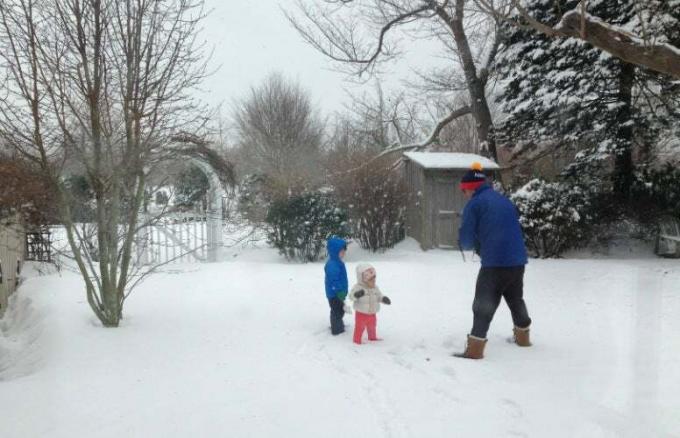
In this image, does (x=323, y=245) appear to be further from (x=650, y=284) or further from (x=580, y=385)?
(x=580, y=385)

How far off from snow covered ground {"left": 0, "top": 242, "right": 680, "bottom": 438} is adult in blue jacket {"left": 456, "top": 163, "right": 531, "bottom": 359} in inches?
13.0

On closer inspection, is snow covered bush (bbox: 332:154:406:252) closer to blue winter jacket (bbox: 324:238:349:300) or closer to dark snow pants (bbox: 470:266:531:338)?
blue winter jacket (bbox: 324:238:349:300)

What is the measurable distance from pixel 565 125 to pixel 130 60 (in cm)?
995

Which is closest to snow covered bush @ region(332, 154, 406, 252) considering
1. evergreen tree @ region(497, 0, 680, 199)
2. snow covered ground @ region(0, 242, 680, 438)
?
evergreen tree @ region(497, 0, 680, 199)

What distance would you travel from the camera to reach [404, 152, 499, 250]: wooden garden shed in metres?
12.1

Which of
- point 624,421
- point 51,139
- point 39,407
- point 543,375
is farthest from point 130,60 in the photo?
point 624,421

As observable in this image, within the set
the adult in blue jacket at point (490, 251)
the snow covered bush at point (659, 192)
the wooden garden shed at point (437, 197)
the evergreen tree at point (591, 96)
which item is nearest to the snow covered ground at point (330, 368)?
the adult in blue jacket at point (490, 251)

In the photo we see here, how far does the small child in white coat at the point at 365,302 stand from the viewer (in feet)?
16.0

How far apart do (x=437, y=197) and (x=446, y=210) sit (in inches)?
15.7

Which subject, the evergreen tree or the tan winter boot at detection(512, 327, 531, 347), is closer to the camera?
the tan winter boot at detection(512, 327, 531, 347)

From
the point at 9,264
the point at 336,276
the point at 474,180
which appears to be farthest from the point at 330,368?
the point at 9,264

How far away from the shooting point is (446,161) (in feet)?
40.3

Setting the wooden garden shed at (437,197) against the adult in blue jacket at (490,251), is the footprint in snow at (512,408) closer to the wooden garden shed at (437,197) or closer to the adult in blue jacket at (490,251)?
the adult in blue jacket at (490,251)

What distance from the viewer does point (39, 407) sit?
344 centimetres
